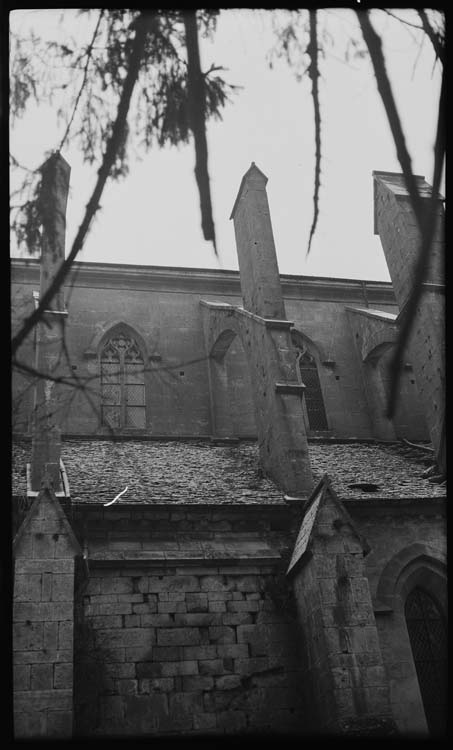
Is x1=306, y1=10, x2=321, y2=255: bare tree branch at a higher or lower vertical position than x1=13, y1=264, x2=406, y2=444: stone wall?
lower

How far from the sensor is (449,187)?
3.15 meters

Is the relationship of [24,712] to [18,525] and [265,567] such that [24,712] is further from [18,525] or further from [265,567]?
[265,567]

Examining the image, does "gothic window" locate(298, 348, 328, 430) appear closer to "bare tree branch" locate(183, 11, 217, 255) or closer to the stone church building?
the stone church building

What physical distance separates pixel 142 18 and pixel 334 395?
14.3 m

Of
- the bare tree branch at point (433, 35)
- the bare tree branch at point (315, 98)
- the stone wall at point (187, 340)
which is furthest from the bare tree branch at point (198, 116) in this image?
the stone wall at point (187, 340)

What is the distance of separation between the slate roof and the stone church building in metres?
0.06

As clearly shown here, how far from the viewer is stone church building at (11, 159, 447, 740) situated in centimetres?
817

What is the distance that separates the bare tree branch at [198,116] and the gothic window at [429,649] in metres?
8.66

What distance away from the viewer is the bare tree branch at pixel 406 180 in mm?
2973

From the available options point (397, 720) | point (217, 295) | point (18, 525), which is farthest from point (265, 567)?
point (217, 295)

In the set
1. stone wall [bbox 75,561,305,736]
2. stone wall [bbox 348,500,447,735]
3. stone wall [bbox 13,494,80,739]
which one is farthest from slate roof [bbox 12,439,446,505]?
stone wall [bbox 13,494,80,739]

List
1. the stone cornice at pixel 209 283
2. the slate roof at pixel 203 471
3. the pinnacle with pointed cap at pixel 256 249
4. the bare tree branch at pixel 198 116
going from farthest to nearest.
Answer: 1. the stone cornice at pixel 209 283
2. the pinnacle with pointed cap at pixel 256 249
3. the slate roof at pixel 203 471
4. the bare tree branch at pixel 198 116

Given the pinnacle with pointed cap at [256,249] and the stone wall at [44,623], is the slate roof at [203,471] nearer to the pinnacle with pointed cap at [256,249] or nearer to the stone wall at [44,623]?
the stone wall at [44,623]

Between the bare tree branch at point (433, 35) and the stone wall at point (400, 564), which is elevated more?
the bare tree branch at point (433, 35)
